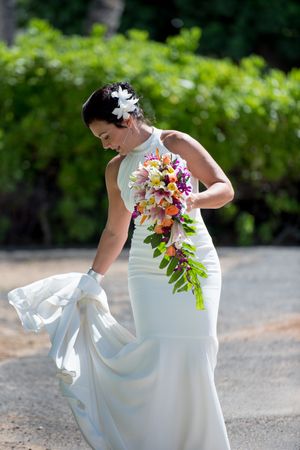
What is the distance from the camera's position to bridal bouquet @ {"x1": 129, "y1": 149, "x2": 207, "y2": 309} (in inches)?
171

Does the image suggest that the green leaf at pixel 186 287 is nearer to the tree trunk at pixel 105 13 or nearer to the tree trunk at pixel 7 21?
the tree trunk at pixel 7 21

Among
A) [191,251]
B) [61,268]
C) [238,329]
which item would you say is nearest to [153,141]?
[191,251]

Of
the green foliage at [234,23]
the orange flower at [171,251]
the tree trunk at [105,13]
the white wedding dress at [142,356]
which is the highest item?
the orange flower at [171,251]

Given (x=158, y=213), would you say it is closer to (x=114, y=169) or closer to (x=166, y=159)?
(x=166, y=159)

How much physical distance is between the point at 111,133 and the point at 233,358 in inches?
115

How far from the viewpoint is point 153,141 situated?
15.6 feet

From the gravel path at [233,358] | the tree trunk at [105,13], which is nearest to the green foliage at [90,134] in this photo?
the gravel path at [233,358]

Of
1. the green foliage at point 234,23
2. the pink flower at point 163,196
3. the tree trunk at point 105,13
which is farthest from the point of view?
the green foliage at point 234,23

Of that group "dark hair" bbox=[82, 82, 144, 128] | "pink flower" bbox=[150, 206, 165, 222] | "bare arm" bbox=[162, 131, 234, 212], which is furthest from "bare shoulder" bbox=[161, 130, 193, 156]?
"pink flower" bbox=[150, 206, 165, 222]

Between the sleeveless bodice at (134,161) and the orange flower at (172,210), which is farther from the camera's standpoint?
the sleeveless bodice at (134,161)

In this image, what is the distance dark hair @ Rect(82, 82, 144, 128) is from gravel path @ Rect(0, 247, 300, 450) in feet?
5.09

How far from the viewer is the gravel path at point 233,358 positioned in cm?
540

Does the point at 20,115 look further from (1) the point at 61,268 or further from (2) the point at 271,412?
(2) the point at 271,412

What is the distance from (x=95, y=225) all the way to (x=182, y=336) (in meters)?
8.79
